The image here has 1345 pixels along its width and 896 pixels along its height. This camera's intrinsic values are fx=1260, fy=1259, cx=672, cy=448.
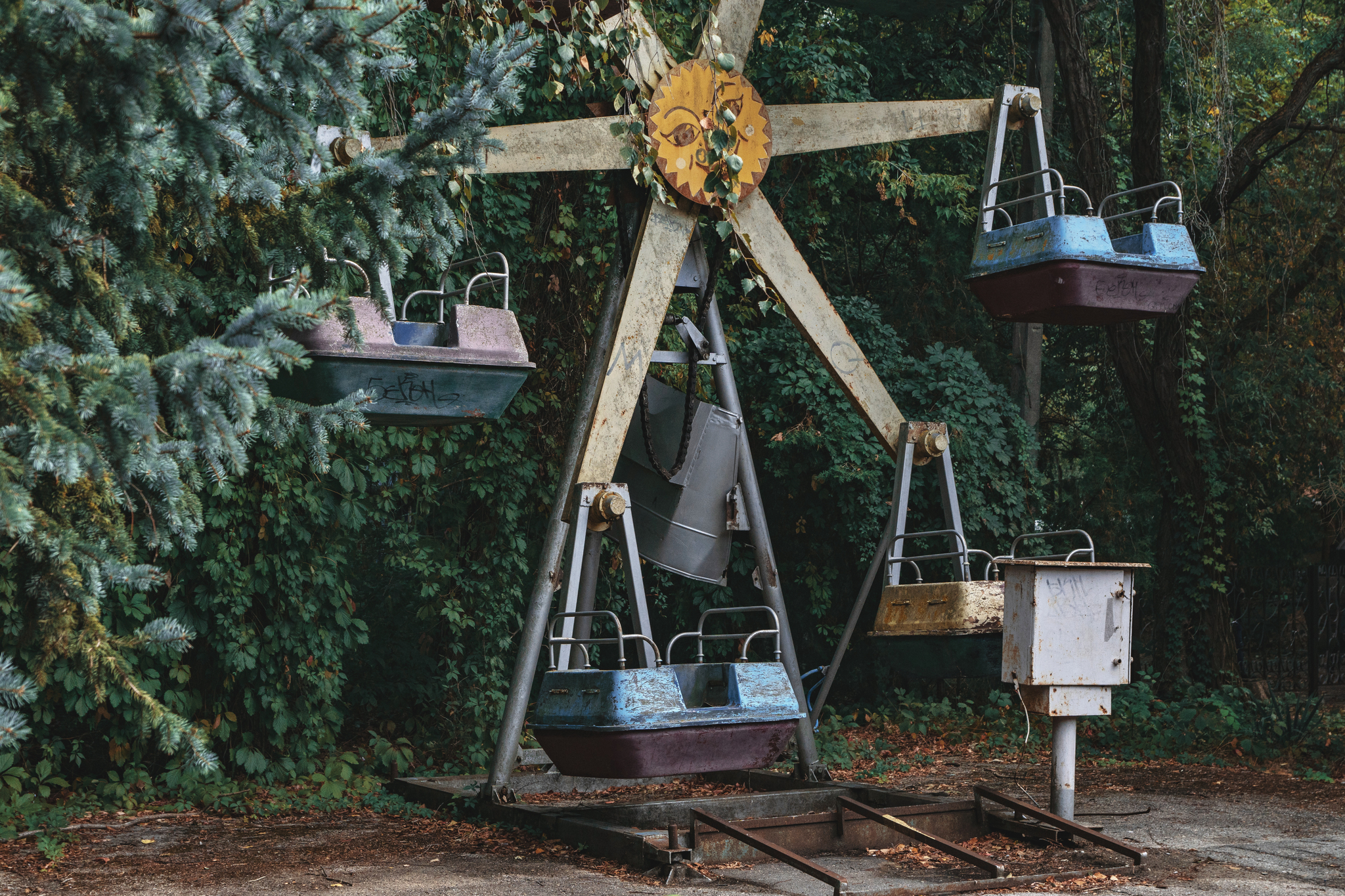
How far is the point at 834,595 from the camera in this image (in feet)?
37.8

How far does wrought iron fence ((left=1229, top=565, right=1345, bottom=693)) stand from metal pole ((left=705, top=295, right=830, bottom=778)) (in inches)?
240

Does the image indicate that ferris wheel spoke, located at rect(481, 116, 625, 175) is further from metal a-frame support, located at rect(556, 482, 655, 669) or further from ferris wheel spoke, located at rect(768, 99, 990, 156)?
metal a-frame support, located at rect(556, 482, 655, 669)

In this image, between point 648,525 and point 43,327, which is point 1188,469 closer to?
point 648,525

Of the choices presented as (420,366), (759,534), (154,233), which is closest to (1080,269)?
(759,534)

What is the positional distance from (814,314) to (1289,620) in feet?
30.5

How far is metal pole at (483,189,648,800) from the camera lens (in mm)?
6797

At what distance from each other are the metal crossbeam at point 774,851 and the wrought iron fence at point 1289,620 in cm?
775

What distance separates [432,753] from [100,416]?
6.76 m

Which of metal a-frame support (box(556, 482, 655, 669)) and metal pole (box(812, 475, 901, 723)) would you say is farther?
metal pole (box(812, 475, 901, 723))

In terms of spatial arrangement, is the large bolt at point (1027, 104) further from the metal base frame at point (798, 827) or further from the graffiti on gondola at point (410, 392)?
the graffiti on gondola at point (410, 392)

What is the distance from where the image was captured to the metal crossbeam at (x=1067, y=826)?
580 centimetres

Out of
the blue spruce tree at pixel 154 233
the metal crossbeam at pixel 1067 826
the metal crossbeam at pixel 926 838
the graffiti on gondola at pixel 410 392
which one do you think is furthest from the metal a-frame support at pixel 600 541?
the blue spruce tree at pixel 154 233

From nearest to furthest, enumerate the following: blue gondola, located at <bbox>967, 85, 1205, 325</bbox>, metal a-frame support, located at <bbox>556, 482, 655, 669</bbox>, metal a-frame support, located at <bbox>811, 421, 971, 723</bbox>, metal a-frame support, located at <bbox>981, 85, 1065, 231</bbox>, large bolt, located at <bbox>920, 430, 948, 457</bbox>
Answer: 1. blue gondola, located at <bbox>967, 85, 1205, 325</bbox>
2. metal a-frame support, located at <bbox>556, 482, 655, 669</bbox>
3. metal a-frame support, located at <bbox>981, 85, 1065, 231</bbox>
4. metal a-frame support, located at <bbox>811, 421, 971, 723</bbox>
5. large bolt, located at <bbox>920, 430, 948, 457</bbox>

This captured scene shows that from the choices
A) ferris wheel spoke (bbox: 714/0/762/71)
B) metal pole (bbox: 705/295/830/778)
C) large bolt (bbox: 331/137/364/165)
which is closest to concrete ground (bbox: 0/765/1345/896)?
metal pole (bbox: 705/295/830/778)
